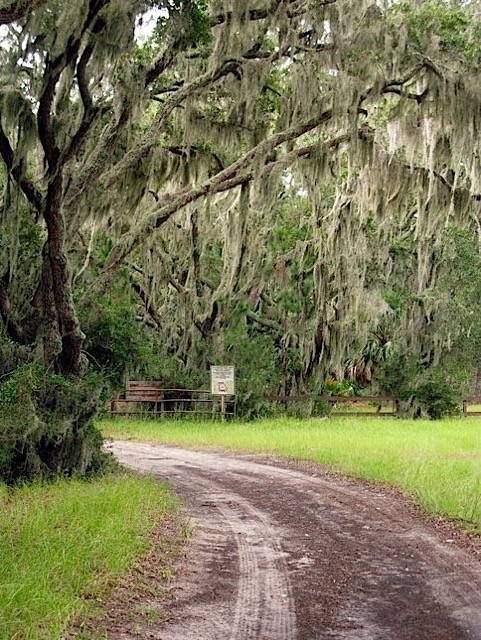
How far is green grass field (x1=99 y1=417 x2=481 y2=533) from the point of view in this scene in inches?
378

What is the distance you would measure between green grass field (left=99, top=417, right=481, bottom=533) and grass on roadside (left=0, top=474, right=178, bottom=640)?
3.29 metres

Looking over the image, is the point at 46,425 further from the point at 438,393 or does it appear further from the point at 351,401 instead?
the point at 438,393

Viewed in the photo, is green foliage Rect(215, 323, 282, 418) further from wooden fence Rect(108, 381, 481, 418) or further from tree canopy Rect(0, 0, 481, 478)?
tree canopy Rect(0, 0, 481, 478)

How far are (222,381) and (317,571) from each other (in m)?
14.2

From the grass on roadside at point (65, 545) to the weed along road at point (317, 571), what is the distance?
0.47 metres

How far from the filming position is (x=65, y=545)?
618 centimetres

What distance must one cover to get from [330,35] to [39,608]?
30.0ft

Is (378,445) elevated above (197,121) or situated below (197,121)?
below

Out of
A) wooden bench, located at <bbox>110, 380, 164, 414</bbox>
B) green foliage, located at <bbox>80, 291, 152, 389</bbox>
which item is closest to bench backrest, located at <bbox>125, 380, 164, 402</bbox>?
wooden bench, located at <bbox>110, 380, 164, 414</bbox>

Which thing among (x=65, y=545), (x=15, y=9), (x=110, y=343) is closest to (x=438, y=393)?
(x=110, y=343)

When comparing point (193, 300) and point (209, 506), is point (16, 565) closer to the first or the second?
point (209, 506)

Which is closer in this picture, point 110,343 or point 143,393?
point 110,343

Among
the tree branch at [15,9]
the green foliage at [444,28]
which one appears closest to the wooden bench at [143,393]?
the green foliage at [444,28]

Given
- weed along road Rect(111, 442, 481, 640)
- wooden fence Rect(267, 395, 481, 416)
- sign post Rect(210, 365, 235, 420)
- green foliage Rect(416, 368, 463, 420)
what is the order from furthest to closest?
green foliage Rect(416, 368, 463, 420), wooden fence Rect(267, 395, 481, 416), sign post Rect(210, 365, 235, 420), weed along road Rect(111, 442, 481, 640)
